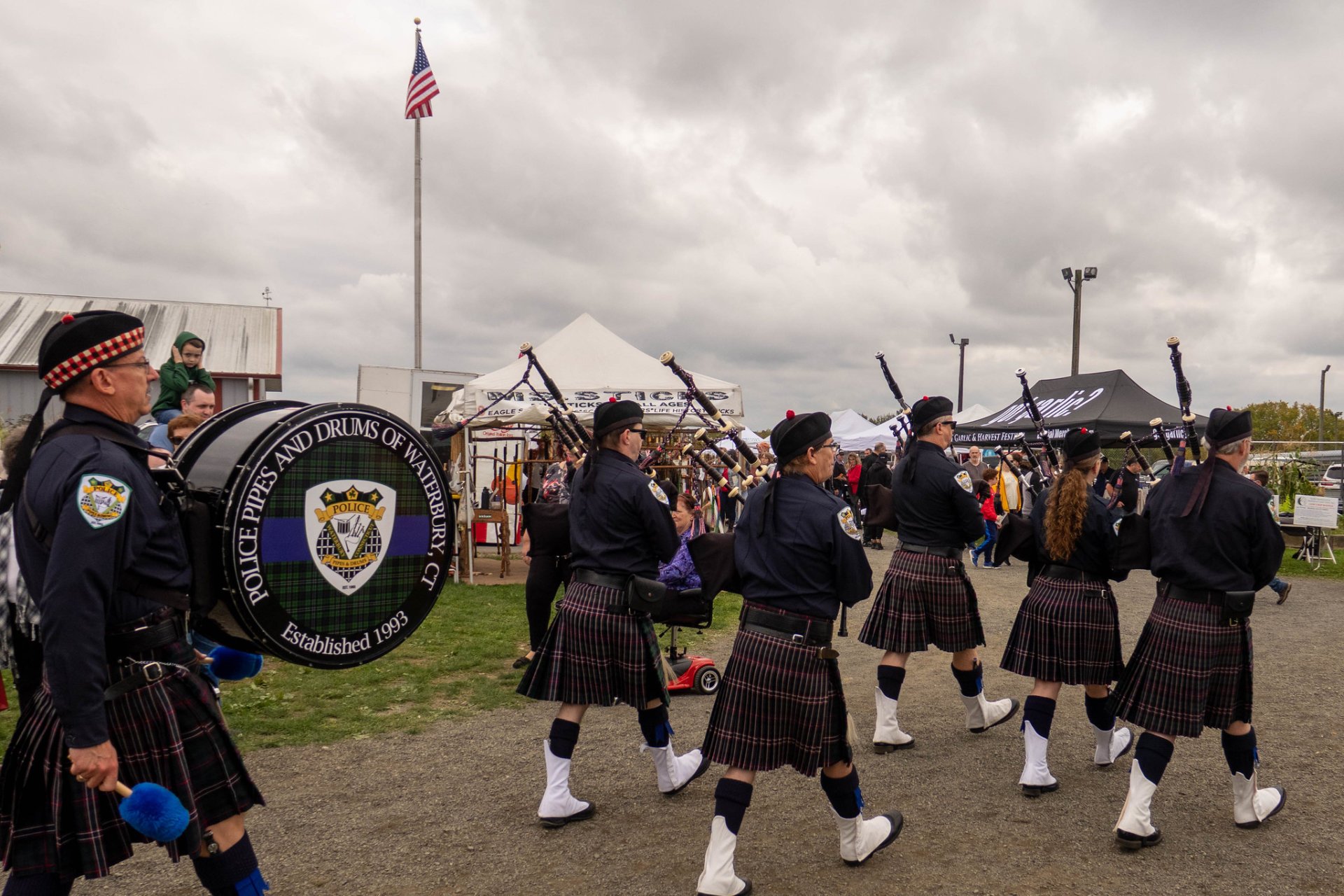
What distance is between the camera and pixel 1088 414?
42.3 ft

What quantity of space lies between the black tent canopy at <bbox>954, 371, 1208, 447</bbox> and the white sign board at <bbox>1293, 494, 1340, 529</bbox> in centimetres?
155

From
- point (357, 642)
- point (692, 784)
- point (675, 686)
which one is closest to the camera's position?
point (357, 642)

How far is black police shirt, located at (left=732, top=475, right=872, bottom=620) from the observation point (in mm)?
2992

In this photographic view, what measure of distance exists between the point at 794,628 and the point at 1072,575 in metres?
1.73

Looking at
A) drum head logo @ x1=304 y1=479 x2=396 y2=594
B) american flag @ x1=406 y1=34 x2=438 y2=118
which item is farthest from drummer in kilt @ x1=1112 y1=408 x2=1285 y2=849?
american flag @ x1=406 y1=34 x2=438 y2=118

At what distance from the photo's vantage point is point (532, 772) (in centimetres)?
417

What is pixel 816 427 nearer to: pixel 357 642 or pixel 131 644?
pixel 357 642

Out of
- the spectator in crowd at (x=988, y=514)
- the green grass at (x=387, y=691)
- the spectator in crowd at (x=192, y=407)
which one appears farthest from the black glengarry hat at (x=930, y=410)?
the spectator in crowd at (x=988, y=514)

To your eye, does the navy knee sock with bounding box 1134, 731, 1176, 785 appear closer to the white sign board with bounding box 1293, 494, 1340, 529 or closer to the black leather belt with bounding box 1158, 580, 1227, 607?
the black leather belt with bounding box 1158, 580, 1227, 607

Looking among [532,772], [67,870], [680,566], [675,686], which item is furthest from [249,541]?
[675,686]

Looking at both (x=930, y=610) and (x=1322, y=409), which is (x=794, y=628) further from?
(x=1322, y=409)

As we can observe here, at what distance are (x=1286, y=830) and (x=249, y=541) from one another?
12.6 feet

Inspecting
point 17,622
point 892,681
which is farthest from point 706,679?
point 17,622

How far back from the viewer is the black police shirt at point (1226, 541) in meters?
3.34
